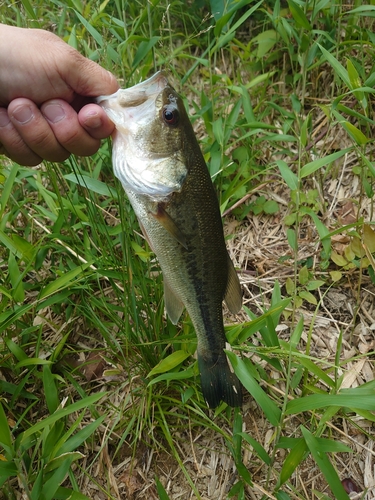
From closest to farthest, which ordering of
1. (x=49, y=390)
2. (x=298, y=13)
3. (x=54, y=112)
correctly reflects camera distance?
(x=54, y=112)
(x=49, y=390)
(x=298, y=13)

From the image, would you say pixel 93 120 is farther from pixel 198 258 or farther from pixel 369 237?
pixel 369 237

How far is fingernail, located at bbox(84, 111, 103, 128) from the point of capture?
5.96 ft

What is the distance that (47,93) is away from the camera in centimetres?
197

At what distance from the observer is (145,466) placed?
2.38m

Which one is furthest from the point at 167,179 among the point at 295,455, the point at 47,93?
the point at 295,455

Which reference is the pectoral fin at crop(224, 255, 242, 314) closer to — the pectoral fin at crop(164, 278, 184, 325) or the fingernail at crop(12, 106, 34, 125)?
the pectoral fin at crop(164, 278, 184, 325)

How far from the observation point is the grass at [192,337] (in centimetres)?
205

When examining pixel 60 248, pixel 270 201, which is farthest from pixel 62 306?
pixel 270 201

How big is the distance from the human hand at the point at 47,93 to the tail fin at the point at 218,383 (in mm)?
1135

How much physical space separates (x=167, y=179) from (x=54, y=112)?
589 millimetres

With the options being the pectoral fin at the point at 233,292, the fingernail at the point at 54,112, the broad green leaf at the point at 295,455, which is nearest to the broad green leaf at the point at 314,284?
the pectoral fin at the point at 233,292

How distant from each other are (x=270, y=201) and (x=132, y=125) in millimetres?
1614

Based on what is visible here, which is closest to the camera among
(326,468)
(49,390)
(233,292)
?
(326,468)

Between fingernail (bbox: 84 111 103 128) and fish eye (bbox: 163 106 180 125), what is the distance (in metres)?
0.27
